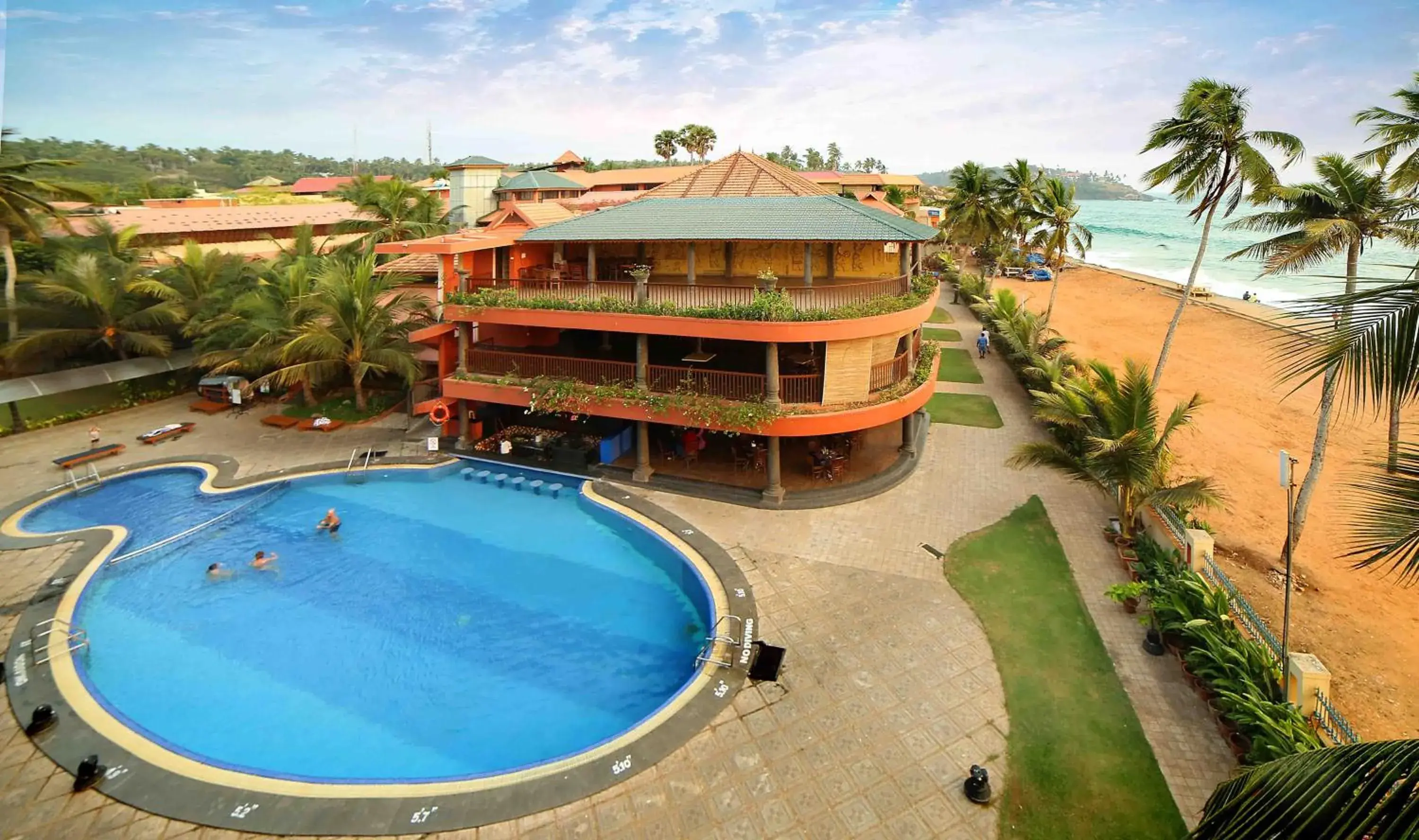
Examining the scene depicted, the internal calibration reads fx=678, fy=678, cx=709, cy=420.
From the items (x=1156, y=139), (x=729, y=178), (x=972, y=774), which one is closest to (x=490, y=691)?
(x=972, y=774)

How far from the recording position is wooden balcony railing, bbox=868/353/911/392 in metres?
19.8

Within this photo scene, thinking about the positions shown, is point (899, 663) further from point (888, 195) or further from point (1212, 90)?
point (888, 195)

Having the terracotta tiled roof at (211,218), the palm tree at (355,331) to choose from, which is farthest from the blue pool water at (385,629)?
the terracotta tiled roof at (211,218)

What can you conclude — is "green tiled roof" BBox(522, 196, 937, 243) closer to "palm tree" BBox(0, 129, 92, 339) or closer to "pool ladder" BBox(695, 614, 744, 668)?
"pool ladder" BBox(695, 614, 744, 668)

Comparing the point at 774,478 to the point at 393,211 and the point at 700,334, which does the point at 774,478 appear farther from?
the point at 393,211

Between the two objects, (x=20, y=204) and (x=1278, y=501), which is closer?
(x=1278, y=501)

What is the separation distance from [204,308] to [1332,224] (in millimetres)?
35607

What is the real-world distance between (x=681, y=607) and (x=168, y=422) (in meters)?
22.5

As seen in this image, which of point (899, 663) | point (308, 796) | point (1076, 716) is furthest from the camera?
point (899, 663)

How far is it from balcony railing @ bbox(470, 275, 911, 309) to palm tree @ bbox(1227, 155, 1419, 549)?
355 inches

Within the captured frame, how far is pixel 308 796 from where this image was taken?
379 inches

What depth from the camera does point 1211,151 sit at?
793 inches

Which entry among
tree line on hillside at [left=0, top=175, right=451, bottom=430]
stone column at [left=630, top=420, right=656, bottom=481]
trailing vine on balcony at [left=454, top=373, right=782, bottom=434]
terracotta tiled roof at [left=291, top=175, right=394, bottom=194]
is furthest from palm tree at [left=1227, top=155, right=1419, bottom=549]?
terracotta tiled roof at [left=291, top=175, right=394, bottom=194]

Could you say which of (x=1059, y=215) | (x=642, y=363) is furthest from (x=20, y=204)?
(x=1059, y=215)
